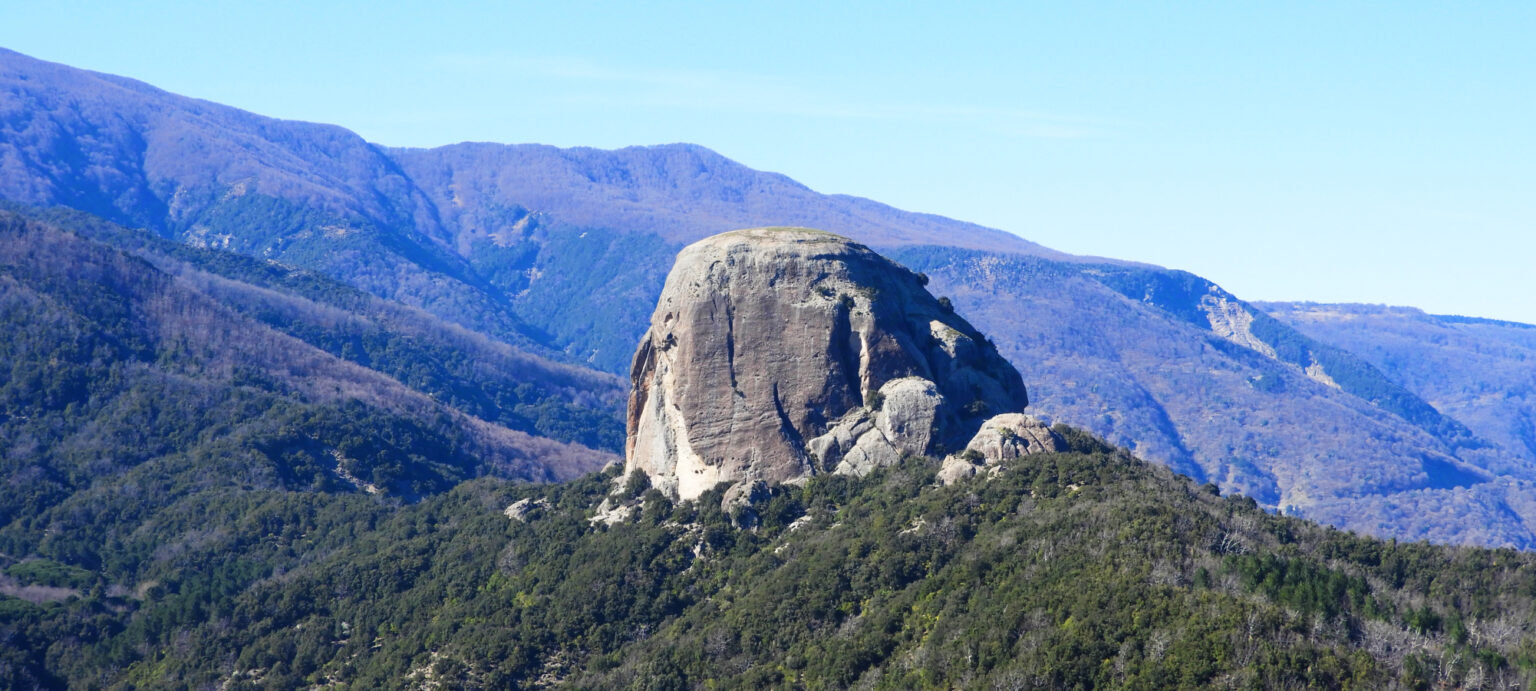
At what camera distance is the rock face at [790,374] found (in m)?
75.9

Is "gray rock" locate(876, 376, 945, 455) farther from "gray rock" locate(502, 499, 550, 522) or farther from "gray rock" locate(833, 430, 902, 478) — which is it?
"gray rock" locate(502, 499, 550, 522)

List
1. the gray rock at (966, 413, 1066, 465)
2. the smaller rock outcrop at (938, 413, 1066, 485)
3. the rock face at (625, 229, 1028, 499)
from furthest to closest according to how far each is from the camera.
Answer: the rock face at (625, 229, 1028, 499) → the gray rock at (966, 413, 1066, 465) → the smaller rock outcrop at (938, 413, 1066, 485)

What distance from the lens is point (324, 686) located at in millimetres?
75812

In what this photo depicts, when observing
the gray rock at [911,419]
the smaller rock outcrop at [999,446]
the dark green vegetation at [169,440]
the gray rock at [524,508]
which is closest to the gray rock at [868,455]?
the gray rock at [911,419]

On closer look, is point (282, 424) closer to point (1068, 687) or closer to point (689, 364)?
point (689, 364)

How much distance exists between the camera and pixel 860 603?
6650 centimetres

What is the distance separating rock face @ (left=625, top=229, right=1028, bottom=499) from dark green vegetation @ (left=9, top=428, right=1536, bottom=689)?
1.86 m

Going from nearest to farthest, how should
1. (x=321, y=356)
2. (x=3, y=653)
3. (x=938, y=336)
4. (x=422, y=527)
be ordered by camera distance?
(x=938, y=336), (x=3, y=653), (x=422, y=527), (x=321, y=356)

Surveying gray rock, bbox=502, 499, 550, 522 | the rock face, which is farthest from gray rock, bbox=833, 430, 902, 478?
gray rock, bbox=502, 499, 550, 522

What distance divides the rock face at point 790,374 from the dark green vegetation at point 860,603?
1.86 m

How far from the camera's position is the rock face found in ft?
249

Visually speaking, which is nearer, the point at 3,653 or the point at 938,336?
the point at 938,336

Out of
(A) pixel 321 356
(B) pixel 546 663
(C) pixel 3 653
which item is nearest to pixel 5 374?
(A) pixel 321 356

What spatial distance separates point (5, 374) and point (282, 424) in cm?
2595
